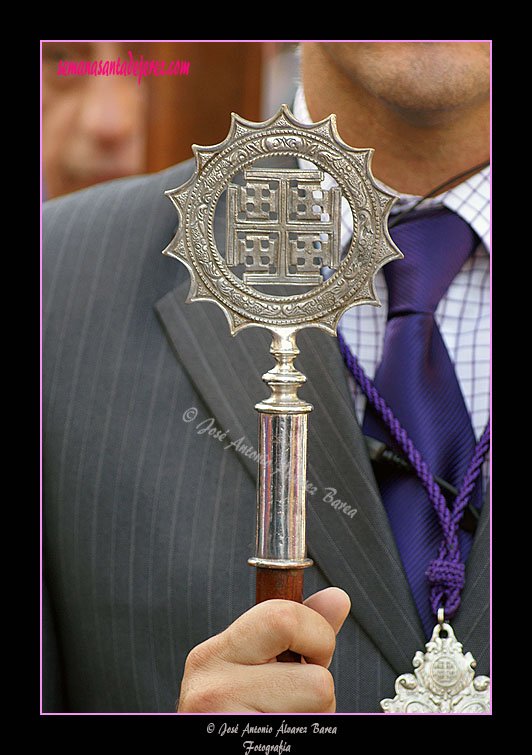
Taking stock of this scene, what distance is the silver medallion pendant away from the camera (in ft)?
4.03

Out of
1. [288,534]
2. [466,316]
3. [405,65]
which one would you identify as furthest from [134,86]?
[288,534]

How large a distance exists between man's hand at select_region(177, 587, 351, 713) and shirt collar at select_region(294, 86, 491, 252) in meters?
0.66

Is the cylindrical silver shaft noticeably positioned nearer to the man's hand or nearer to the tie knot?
the man's hand

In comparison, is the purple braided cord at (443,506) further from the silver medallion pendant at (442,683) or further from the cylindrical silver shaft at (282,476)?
the cylindrical silver shaft at (282,476)

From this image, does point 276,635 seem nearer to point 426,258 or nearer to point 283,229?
point 283,229

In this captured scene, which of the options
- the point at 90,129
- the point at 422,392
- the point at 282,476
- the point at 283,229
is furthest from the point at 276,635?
the point at 90,129

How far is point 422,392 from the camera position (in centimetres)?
131

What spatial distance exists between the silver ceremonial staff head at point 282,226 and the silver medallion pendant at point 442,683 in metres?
0.53

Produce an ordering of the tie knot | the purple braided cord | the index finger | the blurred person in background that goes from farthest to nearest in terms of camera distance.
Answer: the blurred person in background → the tie knot → the purple braided cord → the index finger

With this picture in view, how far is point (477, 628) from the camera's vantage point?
124 centimetres

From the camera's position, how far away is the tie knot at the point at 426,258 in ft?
4.38

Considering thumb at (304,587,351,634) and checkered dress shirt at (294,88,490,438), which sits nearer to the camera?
thumb at (304,587,351,634)

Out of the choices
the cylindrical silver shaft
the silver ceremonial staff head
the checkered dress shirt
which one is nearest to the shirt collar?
the checkered dress shirt

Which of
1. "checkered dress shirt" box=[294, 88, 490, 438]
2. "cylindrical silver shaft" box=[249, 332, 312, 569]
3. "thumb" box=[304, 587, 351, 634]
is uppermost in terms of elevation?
"checkered dress shirt" box=[294, 88, 490, 438]
